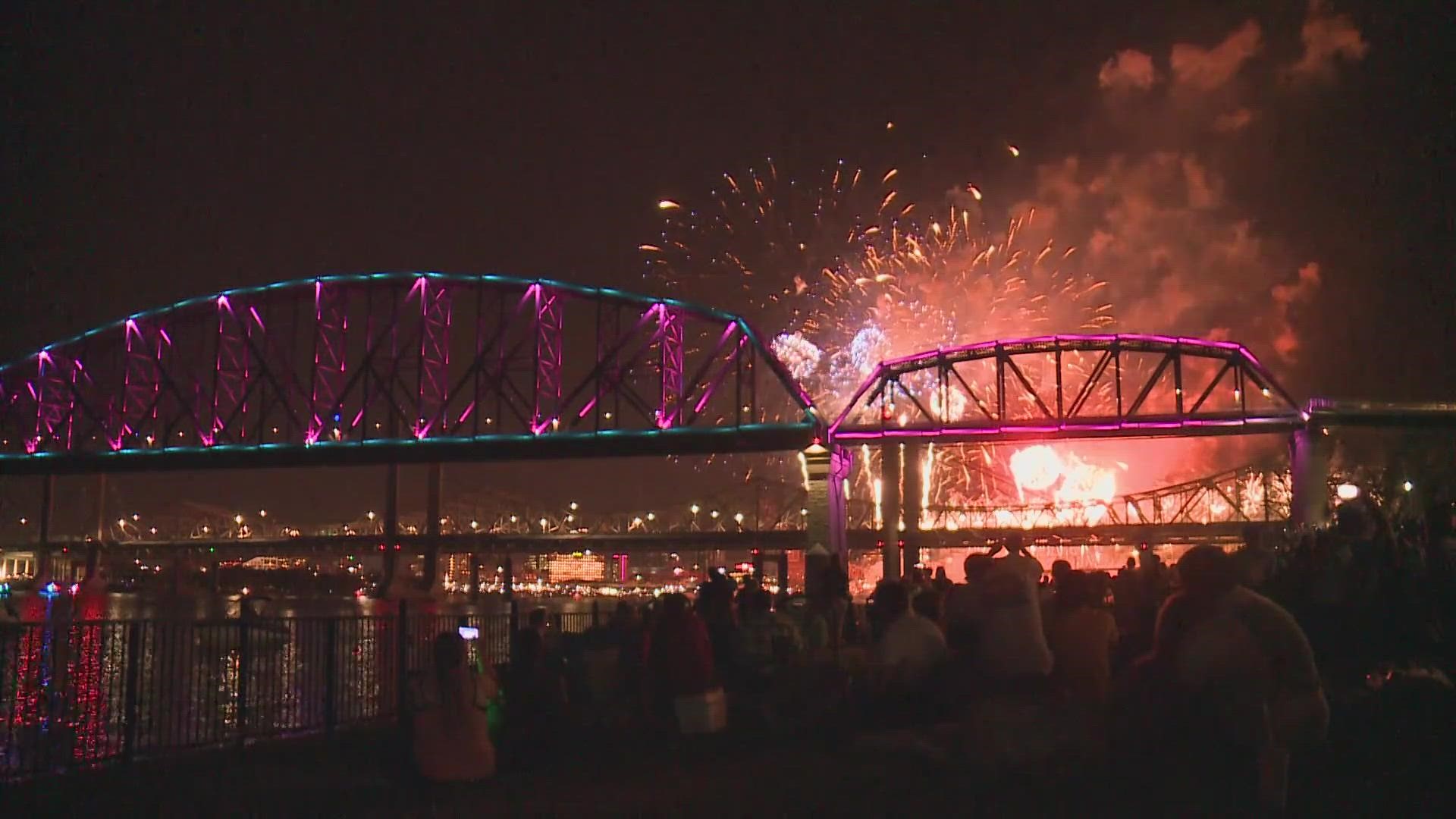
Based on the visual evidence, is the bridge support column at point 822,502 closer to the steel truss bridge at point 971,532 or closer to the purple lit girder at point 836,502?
the purple lit girder at point 836,502

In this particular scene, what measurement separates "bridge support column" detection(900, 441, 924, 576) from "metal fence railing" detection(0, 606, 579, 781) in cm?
7314

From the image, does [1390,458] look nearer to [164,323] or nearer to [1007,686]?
[1007,686]

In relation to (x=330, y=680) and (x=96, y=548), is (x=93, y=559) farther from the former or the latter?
(x=330, y=680)

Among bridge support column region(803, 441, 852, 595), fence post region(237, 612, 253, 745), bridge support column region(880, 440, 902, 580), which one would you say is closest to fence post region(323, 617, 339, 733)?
fence post region(237, 612, 253, 745)

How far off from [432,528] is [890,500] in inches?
2593

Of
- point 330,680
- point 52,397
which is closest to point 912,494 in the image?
point 330,680

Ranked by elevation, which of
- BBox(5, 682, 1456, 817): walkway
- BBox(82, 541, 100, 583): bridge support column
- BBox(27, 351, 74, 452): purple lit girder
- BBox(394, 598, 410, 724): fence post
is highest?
BBox(27, 351, 74, 452): purple lit girder

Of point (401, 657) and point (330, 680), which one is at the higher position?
point (401, 657)

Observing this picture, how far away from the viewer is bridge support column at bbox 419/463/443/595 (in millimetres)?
133125

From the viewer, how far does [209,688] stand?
16.1m

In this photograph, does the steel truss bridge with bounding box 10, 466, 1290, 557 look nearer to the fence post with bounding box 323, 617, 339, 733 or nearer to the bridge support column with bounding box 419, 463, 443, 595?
the bridge support column with bounding box 419, 463, 443, 595

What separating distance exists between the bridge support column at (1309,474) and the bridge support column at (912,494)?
79.0 feet

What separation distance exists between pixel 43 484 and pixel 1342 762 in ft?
502

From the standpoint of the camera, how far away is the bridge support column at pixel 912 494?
9512 cm
